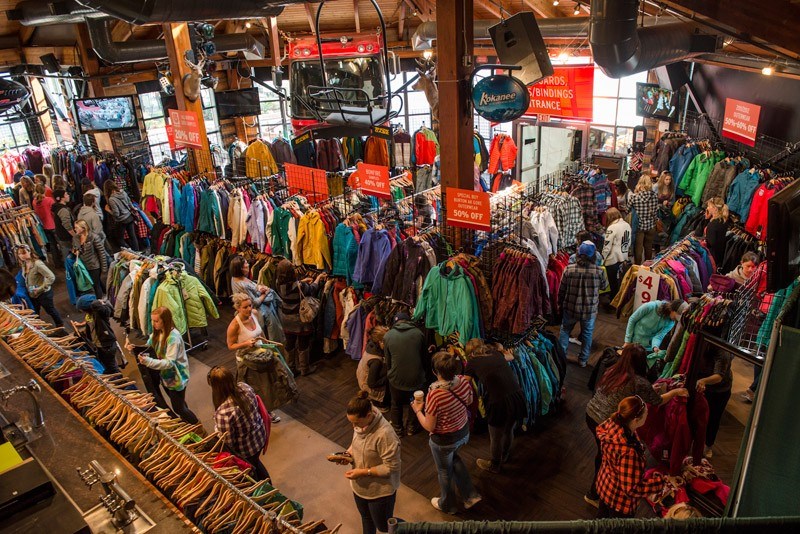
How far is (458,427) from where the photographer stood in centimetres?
386

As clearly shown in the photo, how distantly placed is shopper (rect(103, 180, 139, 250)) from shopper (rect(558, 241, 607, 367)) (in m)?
6.57

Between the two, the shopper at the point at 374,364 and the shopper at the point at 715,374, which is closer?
the shopper at the point at 715,374

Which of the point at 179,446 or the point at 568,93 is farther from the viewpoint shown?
the point at 568,93

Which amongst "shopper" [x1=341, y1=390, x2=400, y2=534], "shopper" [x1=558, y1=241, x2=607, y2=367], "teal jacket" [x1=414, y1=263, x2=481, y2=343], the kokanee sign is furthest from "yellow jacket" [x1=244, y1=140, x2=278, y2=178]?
"shopper" [x1=341, y1=390, x2=400, y2=534]

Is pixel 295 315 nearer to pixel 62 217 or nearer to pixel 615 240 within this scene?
pixel 615 240

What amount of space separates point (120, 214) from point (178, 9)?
4943 millimetres

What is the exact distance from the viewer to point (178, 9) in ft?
14.4

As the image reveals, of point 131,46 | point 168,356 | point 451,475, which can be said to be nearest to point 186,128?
point 131,46

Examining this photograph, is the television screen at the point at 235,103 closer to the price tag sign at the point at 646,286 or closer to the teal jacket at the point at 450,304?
the teal jacket at the point at 450,304

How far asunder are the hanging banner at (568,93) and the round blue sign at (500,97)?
11.9ft

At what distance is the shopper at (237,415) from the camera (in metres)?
3.55

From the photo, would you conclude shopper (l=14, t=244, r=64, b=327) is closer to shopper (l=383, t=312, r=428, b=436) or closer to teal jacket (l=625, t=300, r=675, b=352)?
shopper (l=383, t=312, r=428, b=436)

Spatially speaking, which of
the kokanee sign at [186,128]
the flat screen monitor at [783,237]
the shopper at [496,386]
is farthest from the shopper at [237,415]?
the kokanee sign at [186,128]

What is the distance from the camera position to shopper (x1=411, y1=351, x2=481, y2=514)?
3740 mm
